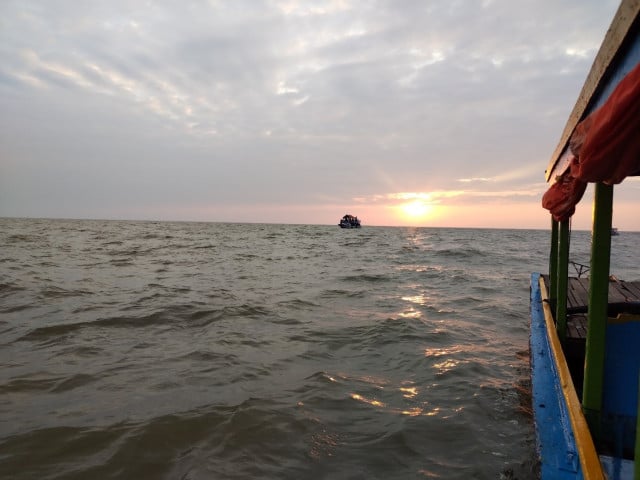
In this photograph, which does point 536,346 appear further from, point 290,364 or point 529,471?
point 290,364

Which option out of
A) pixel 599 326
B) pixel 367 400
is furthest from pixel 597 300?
pixel 367 400

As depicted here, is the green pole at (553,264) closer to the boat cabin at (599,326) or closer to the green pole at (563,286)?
the green pole at (563,286)

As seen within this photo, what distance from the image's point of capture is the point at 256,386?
483 cm

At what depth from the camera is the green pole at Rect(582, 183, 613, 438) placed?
2385mm

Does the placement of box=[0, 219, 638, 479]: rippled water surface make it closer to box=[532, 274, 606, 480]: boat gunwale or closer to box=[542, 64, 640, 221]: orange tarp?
box=[532, 274, 606, 480]: boat gunwale

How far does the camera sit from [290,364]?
566 cm

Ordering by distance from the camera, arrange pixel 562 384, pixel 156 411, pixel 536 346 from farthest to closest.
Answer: pixel 536 346 → pixel 156 411 → pixel 562 384

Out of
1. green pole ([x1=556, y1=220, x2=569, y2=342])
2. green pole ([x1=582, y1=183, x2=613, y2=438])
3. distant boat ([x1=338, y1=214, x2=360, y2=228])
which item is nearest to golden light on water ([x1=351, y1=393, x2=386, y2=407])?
green pole ([x1=556, y1=220, x2=569, y2=342])

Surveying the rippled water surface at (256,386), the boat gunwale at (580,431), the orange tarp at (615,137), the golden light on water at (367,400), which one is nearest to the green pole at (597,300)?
the boat gunwale at (580,431)

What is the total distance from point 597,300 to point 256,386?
3719mm

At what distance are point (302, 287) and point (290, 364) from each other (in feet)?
21.6

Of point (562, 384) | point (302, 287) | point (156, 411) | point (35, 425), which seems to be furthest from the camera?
point (302, 287)

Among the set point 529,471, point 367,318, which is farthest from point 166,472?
point 367,318

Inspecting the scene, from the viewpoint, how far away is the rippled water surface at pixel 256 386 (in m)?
3.38
